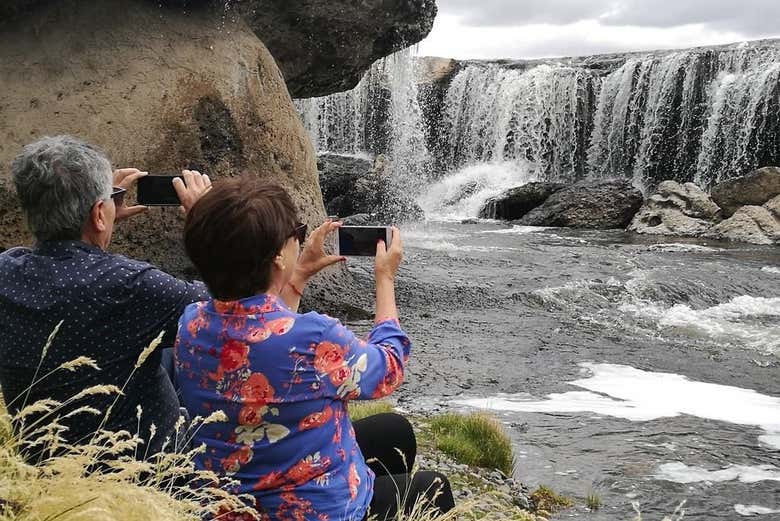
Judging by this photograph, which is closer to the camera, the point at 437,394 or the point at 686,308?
the point at 437,394

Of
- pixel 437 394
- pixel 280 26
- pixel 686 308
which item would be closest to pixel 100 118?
pixel 280 26

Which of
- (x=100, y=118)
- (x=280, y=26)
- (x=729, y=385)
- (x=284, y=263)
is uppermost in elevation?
(x=280, y=26)

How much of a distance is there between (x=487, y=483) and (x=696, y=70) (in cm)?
2294

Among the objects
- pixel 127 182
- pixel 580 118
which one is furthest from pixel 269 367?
pixel 580 118

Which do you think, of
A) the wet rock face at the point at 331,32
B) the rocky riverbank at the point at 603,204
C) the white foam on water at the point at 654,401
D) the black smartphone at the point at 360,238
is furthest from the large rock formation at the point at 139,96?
the rocky riverbank at the point at 603,204

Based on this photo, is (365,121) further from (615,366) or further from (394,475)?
(394,475)

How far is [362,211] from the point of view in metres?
22.4

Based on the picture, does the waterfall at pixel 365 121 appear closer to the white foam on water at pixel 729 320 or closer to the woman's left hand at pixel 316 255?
the white foam on water at pixel 729 320

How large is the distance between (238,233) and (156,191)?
1.81 m

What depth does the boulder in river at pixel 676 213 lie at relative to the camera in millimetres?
20094

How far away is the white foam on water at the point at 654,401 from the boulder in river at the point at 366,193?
13.3 metres

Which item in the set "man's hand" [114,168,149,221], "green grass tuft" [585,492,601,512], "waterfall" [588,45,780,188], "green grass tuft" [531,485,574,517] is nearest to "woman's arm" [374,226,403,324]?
"man's hand" [114,168,149,221]

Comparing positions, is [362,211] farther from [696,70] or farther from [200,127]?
[200,127]

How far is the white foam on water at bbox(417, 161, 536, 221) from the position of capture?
2643 cm
